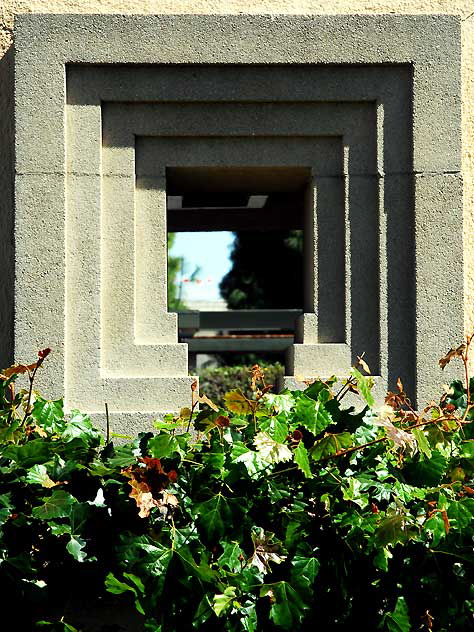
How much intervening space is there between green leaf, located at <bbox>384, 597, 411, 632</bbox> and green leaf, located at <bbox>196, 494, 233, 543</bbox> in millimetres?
762

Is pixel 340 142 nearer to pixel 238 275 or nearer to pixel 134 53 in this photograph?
pixel 134 53

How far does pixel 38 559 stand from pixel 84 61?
11.0 feet

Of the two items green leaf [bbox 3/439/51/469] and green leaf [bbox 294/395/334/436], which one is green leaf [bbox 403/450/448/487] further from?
green leaf [bbox 3/439/51/469]

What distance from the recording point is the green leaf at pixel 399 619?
3.31 meters

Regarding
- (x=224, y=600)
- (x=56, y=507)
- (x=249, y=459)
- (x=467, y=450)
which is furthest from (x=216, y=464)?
(x=467, y=450)

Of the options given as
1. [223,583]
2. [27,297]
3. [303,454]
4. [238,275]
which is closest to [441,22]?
[27,297]

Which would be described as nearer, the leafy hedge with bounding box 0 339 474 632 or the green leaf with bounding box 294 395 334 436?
the leafy hedge with bounding box 0 339 474 632

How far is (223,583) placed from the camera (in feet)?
10.3

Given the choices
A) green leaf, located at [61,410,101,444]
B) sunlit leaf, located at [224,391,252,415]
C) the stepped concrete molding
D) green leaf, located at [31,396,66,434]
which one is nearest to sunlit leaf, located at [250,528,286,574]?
sunlit leaf, located at [224,391,252,415]

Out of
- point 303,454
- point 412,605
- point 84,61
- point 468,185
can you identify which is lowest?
point 412,605

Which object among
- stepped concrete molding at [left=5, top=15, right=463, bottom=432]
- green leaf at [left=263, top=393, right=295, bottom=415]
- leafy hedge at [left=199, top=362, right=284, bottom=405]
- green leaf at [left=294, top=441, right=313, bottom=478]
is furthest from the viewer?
leafy hedge at [left=199, top=362, right=284, bottom=405]

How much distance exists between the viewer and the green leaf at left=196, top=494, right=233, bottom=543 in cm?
312

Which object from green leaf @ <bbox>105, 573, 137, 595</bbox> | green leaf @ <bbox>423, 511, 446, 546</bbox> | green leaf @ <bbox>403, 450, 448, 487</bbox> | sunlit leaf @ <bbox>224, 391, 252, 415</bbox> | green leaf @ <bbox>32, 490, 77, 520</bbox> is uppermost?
sunlit leaf @ <bbox>224, 391, 252, 415</bbox>

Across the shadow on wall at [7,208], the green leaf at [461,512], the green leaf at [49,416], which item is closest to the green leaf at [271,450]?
the green leaf at [461,512]
